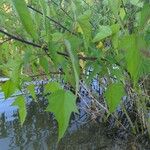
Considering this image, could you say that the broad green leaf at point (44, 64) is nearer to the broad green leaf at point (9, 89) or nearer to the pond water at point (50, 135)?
the broad green leaf at point (9, 89)

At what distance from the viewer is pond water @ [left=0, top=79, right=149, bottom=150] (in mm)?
3008

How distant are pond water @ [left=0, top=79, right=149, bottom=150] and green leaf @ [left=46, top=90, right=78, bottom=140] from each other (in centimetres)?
238

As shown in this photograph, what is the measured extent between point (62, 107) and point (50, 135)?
282cm

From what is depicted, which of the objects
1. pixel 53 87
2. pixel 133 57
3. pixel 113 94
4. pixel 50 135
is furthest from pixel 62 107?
pixel 50 135

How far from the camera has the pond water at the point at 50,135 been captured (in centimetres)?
301

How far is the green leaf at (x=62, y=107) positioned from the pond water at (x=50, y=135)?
2.38m

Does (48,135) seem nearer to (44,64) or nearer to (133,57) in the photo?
(44,64)

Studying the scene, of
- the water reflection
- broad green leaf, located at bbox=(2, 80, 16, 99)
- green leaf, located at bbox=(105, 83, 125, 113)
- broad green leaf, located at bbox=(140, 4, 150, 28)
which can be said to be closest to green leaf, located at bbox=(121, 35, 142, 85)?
broad green leaf, located at bbox=(140, 4, 150, 28)

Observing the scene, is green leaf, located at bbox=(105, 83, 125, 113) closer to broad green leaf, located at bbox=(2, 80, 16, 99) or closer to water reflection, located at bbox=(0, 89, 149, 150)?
broad green leaf, located at bbox=(2, 80, 16, 99)

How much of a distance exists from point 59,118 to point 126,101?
108 inches

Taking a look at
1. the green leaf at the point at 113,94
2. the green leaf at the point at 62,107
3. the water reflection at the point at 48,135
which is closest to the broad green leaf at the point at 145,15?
the green leaf at the point at 62,107

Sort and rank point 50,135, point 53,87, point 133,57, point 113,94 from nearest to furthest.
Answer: point 133,57
point 113,94
point 53,87
point 50,135

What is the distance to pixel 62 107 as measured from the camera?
49 cm

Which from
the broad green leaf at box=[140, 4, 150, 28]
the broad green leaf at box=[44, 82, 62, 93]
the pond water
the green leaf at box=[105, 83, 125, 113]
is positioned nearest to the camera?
the broad green leaf at box=[140, 4, 150, 28]
